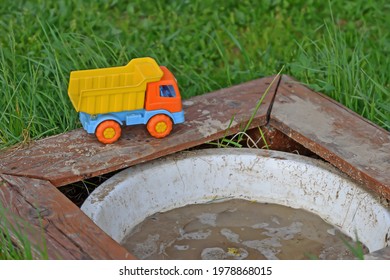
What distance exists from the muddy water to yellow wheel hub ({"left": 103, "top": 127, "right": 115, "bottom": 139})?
41 cm

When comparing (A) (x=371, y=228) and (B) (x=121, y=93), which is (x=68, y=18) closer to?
(B) (x=121, y=93)

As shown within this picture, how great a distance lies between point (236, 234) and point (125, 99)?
757 millimetres

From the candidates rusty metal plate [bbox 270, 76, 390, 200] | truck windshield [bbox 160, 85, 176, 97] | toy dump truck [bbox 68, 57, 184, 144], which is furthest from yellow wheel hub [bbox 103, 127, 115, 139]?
rusty metal plate [bbox 270, 76, 390, 200]

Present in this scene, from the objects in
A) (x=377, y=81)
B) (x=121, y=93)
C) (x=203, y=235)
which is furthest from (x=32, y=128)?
(x=377, y=81)

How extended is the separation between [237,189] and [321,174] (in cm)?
Result: 40

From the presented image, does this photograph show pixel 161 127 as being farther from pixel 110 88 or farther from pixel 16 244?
pixel 16 244

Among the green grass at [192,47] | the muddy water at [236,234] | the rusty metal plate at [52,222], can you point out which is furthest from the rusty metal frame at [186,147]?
the muddy water at [236,234]

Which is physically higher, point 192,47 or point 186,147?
point 192,47

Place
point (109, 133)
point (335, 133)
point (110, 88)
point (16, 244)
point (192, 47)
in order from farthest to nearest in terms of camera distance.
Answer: point (192, 47) < point (335, 133) < point (109, 133) < point (110, 88) < point (16, 244)

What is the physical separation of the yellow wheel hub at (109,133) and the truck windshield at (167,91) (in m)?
0.28

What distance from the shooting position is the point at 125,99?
3.83m

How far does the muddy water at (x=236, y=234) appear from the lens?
3.66 m

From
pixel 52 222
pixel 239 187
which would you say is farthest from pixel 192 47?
pixel 52 222

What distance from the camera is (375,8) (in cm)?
520
